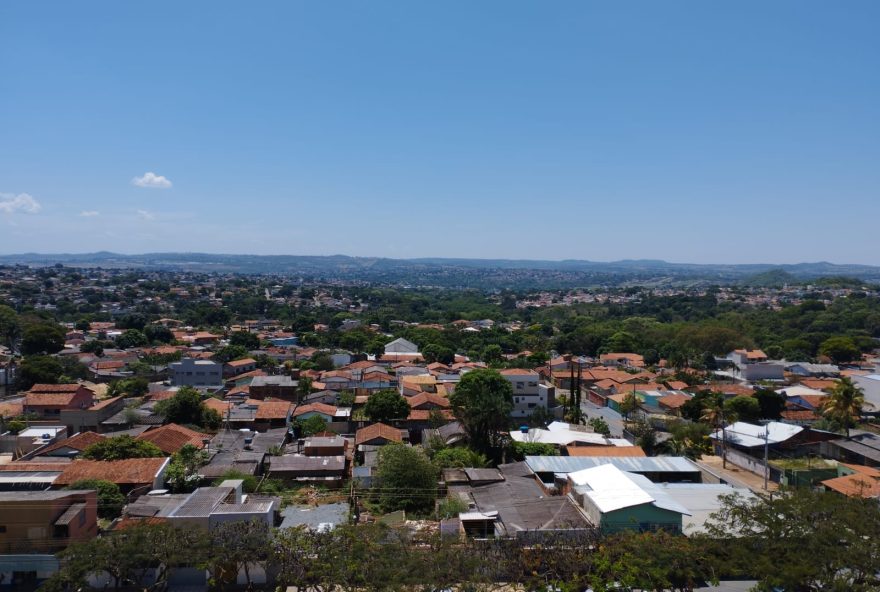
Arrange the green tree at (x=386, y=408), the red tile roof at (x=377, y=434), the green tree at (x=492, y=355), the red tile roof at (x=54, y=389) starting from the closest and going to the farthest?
the red tile roof at (x=377, y=434)
the green tree at (x=386, y=408)
the red tile roof at (x=54, y=389)
the green tree at (x=492, y=355)

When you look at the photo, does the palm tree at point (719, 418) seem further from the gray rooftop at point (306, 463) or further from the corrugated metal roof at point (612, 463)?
the gray rooftop at point (306, 463)

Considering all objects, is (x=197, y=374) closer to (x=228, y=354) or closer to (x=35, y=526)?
(x=228, y=354)

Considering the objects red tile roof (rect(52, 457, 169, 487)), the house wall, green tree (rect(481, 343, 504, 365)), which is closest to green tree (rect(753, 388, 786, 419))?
the house wall

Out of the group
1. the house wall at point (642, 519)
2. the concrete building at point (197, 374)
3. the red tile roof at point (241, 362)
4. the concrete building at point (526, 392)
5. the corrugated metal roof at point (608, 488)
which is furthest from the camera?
the red tile roof at point (241, 362)

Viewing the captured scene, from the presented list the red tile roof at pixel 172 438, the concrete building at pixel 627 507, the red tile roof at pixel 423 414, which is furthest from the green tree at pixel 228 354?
the concrete building at pixel 627 507

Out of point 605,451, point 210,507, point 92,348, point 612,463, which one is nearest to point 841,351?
point 605,451

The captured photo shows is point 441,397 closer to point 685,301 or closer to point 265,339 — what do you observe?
point 265,339

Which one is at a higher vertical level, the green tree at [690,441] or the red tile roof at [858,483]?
the red tile roof at [858,483]
